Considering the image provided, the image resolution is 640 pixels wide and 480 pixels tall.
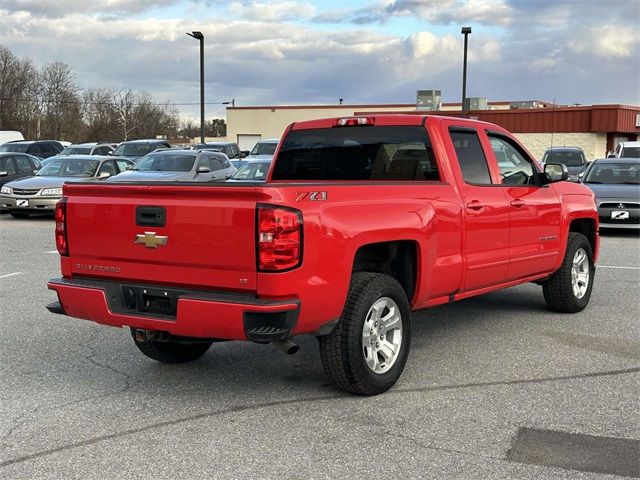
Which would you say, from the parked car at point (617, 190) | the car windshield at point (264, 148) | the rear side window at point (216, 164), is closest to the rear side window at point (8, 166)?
the rear side window at point (216, 164)

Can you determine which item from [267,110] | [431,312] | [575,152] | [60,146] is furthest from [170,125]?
[431,312]

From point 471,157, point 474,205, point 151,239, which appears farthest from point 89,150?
point 151,239

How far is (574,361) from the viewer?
18.6 ft

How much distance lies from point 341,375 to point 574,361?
6.96ft

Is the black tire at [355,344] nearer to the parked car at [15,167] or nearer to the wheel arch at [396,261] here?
the wheel arch at [396,261]

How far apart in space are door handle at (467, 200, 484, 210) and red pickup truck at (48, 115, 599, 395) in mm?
15

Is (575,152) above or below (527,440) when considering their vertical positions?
above

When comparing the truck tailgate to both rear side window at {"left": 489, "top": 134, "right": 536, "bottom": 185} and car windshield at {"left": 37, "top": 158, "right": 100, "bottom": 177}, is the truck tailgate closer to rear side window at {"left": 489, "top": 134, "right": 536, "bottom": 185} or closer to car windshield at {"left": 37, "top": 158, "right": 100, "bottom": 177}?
rear side window at {"left": 489, "top": 134, "right": 536, "bottom": 185}

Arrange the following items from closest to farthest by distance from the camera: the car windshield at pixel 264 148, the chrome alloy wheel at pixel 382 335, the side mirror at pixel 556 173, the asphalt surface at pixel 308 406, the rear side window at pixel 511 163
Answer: the asphalt surface at pixel 308 406 → the chrome alloy wheel at pixel 382 335 → the rear side window at pixel 511 163 → the side mirror at pixel 556 173 → the car windshield at pixel 264 148

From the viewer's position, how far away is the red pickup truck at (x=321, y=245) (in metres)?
4.18

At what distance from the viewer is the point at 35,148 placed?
29.9 metres

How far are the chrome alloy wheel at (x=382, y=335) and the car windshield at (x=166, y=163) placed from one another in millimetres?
13365

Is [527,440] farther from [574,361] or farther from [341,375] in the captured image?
[574,361]

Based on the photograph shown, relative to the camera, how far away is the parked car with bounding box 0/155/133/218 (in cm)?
1683
